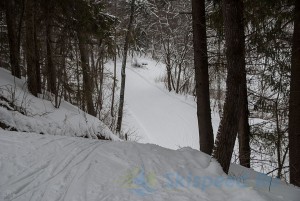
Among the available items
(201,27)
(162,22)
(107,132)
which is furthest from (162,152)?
(162,22)

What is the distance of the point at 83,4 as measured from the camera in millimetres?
Result: 9766

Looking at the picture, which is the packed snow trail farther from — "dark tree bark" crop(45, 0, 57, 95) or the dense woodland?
"dark tree bark" crop(45, 0, 57, 95)

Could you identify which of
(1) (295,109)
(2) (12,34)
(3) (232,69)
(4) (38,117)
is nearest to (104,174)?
(3) (232,69)

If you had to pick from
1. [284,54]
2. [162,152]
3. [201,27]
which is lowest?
[162,152]

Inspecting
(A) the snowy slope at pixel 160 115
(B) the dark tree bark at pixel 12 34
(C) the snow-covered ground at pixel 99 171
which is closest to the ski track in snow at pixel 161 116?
(A) the snowy slope at pixel 160 115

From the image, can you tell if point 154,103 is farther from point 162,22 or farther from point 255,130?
point 255,130

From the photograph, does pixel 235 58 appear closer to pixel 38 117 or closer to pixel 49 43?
pixel 38 117

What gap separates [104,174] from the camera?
4.75 m

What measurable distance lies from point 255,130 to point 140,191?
18.7 feet

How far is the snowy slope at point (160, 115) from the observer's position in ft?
63.8

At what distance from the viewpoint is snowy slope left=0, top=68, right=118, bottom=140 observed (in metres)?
7.56

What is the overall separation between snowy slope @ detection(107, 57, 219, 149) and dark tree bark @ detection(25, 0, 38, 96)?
30.6 ft

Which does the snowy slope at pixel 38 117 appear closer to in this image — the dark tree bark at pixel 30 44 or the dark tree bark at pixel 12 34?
the dark tree bark at pixel 30 44

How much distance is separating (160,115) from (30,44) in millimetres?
15925
